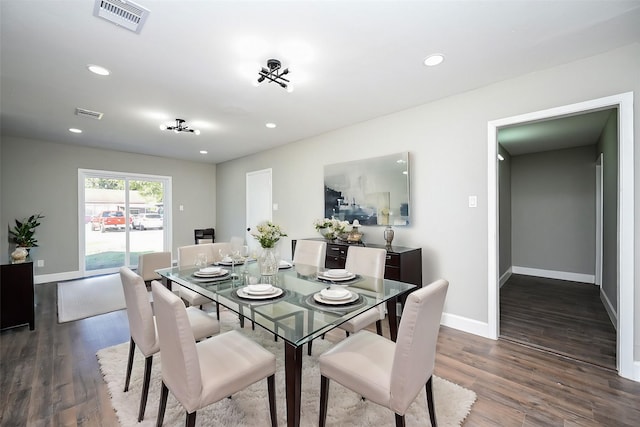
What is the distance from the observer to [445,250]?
317 cm

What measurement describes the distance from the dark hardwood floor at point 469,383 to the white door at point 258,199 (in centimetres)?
326

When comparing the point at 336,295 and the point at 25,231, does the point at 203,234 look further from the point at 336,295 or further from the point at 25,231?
the point at 336,295

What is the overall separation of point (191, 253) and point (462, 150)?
126 inches

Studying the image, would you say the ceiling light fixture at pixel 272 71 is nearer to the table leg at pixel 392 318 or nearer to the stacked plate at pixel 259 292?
the stacked plate at pixel 259 292

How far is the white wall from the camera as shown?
7.59 ft

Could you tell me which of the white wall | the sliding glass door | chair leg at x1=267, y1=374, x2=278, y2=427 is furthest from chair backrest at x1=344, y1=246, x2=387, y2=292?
the sliding glass door

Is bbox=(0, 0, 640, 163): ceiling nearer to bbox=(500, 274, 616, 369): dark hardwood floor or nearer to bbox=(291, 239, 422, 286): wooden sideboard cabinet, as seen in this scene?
bbox=(291, 239, 422, 286): wooden sideboard cabinet

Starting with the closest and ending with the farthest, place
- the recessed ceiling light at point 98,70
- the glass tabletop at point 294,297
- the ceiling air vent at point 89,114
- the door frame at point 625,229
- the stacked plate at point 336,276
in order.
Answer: the glass tabletop at point 294,297, the door frame at point 625,229, the stacked plate at point 336,276, the recessed ceiling light at point 98,70, the ceiling air vent at point 89,114

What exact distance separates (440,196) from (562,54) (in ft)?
5.13

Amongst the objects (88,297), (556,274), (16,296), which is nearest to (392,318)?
(16,296)

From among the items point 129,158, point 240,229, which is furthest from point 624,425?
point 129,158

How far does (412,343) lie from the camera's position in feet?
4.17

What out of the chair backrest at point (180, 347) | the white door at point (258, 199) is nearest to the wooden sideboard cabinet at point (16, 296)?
the chair backrest at point (180, 347)

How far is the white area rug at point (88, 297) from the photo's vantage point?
3.55 m
